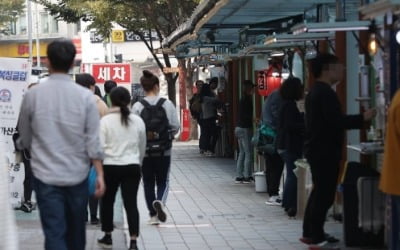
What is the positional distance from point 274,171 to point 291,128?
1.84 metres

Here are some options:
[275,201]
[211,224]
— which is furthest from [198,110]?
[211,224]

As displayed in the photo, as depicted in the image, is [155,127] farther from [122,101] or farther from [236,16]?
[236,16]

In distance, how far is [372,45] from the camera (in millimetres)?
9312

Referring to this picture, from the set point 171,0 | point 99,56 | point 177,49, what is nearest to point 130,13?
point 171,0

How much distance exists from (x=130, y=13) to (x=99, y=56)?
82.8 feet

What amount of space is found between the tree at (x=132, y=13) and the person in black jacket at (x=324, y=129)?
683 inches

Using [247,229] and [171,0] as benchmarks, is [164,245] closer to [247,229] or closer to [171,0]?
Result: [247,229]

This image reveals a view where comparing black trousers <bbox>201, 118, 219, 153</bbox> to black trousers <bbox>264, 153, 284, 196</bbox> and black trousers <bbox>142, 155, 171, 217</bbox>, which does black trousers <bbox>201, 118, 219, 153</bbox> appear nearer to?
black trousers <bbox>264, 153, 284, 196</bbox>

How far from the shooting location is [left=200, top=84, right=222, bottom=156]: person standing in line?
870 inches

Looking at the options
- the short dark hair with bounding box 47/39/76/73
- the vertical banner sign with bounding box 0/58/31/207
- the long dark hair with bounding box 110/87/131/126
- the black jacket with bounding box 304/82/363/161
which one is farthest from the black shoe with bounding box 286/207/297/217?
the short dark hair with bounding box 47/39/76/73

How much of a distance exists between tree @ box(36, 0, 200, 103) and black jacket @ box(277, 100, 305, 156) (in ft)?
48.9

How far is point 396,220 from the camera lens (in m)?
8.14

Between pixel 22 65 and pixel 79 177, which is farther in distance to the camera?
pixel 22 65

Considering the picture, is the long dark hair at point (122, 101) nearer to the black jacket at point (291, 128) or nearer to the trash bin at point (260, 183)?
the black jacket at point (291, 128)
